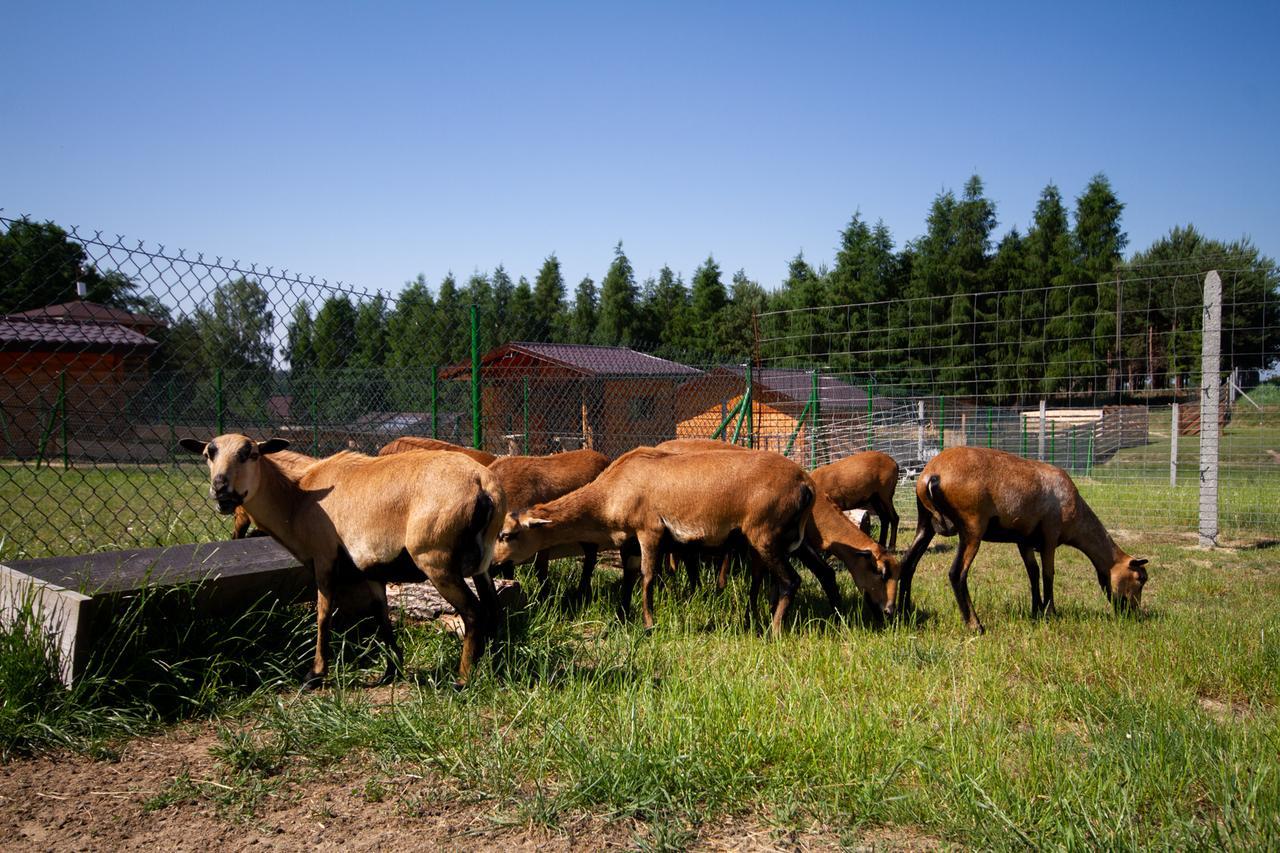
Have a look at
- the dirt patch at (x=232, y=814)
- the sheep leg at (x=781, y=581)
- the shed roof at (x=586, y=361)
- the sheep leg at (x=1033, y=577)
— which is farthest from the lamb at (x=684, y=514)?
the shed roof at (x=586, y=361)

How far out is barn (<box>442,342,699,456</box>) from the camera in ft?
36.8

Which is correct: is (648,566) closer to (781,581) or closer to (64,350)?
(781,581)

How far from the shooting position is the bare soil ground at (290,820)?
2750 millimetres

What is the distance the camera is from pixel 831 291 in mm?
38188

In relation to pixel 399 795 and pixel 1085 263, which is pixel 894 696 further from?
pixel 1085 263

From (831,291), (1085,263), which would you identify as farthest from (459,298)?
(1085,263)

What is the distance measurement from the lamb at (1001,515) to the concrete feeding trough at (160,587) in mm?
3496

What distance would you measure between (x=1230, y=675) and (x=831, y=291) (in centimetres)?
3492

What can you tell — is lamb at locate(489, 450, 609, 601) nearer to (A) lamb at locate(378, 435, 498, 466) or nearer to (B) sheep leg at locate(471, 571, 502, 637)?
(A) lamb at locate(378, 435, 498, 466)

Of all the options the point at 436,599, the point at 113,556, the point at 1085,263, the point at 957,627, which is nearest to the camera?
the point at 113,556

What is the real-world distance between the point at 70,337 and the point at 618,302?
137 ft

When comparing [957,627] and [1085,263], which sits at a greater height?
[1085,263]

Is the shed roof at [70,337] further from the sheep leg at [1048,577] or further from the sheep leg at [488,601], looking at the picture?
the sheep leg at [1048,577]

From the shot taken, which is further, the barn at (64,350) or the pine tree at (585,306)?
the pine tree at (585,306)
